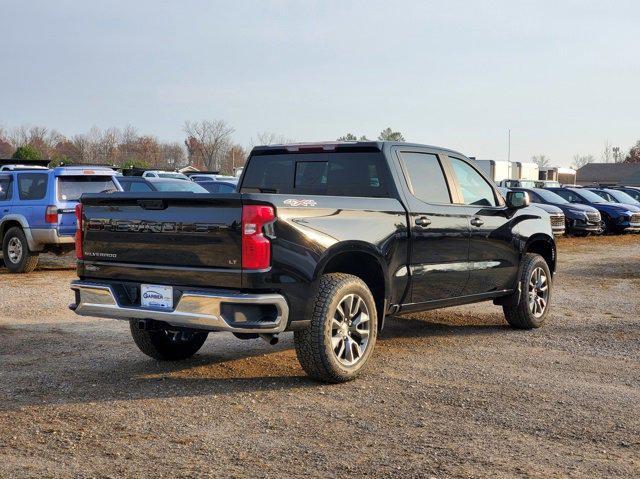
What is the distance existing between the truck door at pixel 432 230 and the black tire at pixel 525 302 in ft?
3.79

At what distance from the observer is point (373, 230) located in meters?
6.96

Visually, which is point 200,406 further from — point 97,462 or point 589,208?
→ point 589,208

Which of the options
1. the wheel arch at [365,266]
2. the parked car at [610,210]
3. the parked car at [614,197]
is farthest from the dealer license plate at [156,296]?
the parked car at [614,197]

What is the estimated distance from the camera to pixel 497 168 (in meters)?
48.3

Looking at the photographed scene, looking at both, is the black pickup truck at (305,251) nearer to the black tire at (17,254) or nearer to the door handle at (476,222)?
the door handle at (476,222)

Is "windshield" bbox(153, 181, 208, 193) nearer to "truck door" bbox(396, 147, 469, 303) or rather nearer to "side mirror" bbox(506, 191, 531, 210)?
"side mirror" bbox(506, 191, 531, 210)

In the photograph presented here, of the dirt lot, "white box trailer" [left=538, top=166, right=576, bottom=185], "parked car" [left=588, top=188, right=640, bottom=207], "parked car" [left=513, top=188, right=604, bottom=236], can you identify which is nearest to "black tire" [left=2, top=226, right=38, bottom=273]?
the dirt lot

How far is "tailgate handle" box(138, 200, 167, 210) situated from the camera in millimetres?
6395

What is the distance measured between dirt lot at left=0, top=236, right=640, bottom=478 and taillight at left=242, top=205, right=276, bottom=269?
100cm

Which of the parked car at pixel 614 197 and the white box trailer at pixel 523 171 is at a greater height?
the white box trailer at pixel 523 171

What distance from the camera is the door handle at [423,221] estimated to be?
295 inches

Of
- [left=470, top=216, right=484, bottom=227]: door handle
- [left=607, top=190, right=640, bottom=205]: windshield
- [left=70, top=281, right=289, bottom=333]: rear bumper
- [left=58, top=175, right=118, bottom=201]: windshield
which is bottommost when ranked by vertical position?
[left=70, top=281, right=289, bottom=333]: rear bumper

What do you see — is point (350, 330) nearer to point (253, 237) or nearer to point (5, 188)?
point (253, 237)

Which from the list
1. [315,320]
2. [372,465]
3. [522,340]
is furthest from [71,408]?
[522,340]
